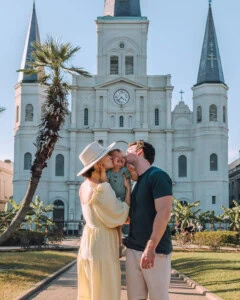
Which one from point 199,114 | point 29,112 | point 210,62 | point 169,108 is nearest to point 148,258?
point 169,108

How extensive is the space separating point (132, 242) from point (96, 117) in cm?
A: 5311

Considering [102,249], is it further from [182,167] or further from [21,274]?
[182,167]

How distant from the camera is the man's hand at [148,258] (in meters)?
5.90

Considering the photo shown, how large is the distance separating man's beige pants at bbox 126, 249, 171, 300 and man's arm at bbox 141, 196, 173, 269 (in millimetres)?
215

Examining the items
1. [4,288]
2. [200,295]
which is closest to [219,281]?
[200,295]

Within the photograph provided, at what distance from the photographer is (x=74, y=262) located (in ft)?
74.2

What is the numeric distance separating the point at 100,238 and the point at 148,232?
0.52 m

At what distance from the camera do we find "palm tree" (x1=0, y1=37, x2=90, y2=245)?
2017 cm

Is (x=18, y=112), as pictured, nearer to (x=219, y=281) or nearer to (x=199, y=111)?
(x=199, y=111)

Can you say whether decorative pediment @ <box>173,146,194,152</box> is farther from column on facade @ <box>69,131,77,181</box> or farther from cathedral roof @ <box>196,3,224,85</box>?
column on facade @ <box>69,131,77,181</box>

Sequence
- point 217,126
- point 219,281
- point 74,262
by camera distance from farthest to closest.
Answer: point 217,126 → point 74,262 → point 219,281

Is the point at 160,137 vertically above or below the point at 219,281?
above

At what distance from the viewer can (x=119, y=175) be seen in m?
6.42

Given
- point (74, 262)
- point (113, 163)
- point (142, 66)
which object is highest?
point (142, 66)
